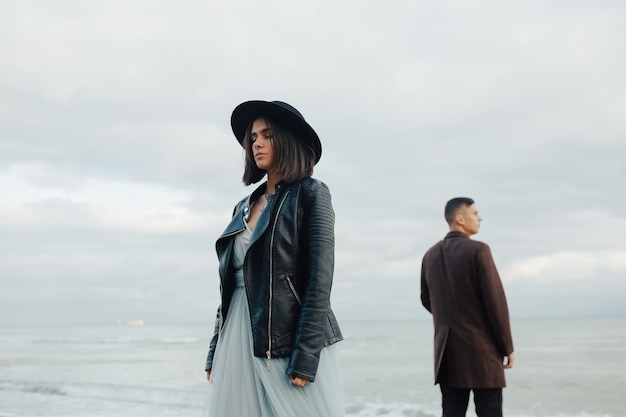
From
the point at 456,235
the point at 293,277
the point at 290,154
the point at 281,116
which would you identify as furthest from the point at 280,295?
the point at 456,235

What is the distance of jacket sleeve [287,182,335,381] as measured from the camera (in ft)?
7.06

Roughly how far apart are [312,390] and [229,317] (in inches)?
17.7

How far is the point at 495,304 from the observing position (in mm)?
3826

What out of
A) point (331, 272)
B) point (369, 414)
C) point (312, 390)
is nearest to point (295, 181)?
point (331, 272)

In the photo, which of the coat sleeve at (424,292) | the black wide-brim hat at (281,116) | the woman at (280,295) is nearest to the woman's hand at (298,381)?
the woman at (280,295)

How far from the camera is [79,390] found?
1304 centimetres

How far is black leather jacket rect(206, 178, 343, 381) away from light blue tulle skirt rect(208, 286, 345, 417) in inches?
2.2

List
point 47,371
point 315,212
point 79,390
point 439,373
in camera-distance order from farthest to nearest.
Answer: point 47,371, point 79,390, point 439,373, point 315,212

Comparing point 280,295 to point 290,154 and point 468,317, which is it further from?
point 468,317

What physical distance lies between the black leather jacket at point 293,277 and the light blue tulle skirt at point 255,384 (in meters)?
0.06

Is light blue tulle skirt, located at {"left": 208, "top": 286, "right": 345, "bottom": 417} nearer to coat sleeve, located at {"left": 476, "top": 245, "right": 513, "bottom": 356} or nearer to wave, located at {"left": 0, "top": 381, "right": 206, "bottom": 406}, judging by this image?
coat sleeve, located at {"left": 476, "top": 245, "right": 513, "bottom": 356}

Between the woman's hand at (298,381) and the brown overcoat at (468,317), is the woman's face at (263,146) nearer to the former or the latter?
the woman's hand at (298,381)

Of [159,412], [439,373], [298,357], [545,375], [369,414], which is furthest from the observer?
[545,375]

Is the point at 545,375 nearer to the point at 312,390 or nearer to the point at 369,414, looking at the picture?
the point at 369,414
